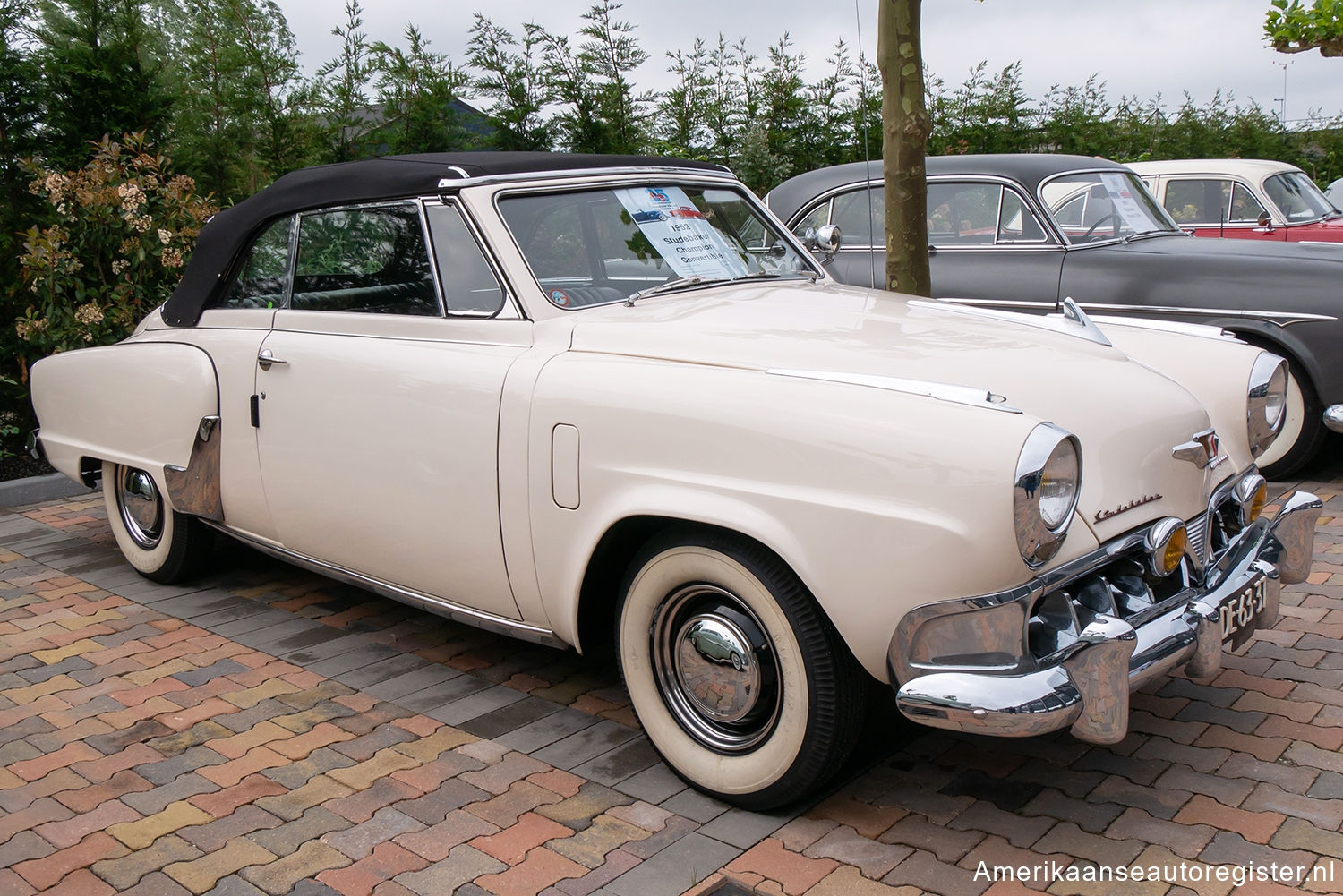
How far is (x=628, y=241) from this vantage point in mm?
3469

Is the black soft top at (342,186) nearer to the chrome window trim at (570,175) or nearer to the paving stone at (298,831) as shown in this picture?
the chrome window trim at (570,175)

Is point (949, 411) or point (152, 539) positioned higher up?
point (949, 411)

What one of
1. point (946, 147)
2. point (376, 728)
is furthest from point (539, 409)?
point (946, 147)

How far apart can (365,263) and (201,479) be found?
3.54 feet

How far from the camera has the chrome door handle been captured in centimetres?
373

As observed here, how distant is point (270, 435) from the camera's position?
374 centimetres

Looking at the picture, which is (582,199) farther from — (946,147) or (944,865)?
(946,147)

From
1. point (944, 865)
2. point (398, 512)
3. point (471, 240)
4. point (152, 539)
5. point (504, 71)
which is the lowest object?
point (944, 865)

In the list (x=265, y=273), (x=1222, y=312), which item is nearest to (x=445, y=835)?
(x=265, y=273)

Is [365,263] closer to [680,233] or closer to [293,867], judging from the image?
[680,233]

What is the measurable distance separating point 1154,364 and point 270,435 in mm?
2807

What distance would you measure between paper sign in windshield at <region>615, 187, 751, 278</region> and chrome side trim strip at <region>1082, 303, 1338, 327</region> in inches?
122

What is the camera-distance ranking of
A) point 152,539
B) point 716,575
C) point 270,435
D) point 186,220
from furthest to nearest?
point 186,220 → point 152,539 → point 270,435 → point 716,575

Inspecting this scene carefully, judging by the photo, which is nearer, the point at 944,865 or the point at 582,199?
the point at 944,865
